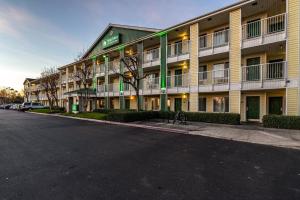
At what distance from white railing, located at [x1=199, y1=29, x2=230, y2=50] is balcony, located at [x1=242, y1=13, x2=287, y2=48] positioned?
64.4 inches

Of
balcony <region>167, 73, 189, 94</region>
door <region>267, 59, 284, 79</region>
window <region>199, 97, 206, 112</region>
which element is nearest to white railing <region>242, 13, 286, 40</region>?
door <region>267, 59, 284, 79</region>

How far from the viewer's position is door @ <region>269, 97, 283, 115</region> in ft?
50.1

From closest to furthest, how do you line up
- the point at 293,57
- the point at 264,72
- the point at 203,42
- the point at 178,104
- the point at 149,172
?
the point at 149,172, the point at 293,57, the point at 264,72, the point at 203,42, the point at 178,104

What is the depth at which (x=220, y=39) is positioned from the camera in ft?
56.5

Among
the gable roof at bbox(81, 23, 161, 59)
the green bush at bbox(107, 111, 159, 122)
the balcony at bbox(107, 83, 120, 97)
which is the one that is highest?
the gable roof at bbox(81, 23, 161, 59)

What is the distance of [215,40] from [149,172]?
1646cm

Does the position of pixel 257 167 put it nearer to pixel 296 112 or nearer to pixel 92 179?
pixel 92 179

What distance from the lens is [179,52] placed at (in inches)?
813

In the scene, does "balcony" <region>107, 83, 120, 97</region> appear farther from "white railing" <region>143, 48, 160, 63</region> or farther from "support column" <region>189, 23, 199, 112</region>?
"support column" <region>189, 23, 199, 112</region>

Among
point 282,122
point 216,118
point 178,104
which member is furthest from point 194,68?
point 282,122

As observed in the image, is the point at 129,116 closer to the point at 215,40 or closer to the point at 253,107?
the point at 215,40

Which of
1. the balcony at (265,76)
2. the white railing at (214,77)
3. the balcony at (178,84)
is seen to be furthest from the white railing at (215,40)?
the balcony at (178,84)

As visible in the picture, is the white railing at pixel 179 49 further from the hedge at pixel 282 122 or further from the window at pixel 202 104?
the hedge at pixel 282 122

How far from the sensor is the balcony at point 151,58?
21556 millimetres
